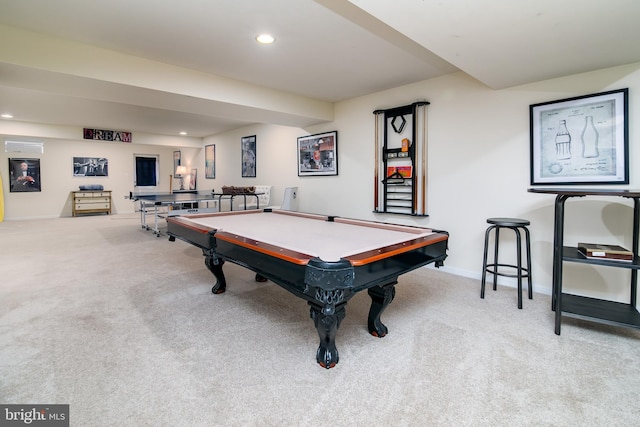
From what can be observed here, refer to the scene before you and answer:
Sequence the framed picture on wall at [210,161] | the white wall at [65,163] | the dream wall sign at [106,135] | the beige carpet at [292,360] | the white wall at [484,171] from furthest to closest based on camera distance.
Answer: the framed picture on wall at [210,161]
the dream wall sign at [106,135]
the white wall at [65,163]
the white wall at [484,171]
the beige carpet at [292,360]

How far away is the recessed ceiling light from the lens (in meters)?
2.60

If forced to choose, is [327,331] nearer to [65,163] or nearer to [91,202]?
[91,202]

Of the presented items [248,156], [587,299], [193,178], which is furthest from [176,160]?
[587,299]

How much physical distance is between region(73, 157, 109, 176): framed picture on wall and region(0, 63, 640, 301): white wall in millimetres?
6937

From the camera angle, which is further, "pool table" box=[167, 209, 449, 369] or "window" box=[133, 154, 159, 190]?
"window" box=[133, 154, 159, 190]

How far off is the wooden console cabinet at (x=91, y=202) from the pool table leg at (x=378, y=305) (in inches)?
378

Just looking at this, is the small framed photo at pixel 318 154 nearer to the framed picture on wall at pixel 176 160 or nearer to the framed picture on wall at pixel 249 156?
the framed picture on wall at pixel 249 156

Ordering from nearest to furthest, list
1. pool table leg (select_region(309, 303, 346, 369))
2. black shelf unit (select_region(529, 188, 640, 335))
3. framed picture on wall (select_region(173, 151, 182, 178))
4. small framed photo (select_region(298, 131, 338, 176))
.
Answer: pool table leg (select_region(309, 303, 346, 369)) → black shelf unit (select_region(529, 188, 640, 335)) → small framed photo (select_region(298, 131, 338, 176)) → framed picture on wall (select_region(173, 151, 182, 178))

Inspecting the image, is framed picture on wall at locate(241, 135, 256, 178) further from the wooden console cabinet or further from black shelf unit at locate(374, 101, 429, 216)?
the wooden console cabinet

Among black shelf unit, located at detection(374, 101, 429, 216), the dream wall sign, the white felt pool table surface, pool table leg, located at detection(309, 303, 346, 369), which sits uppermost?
the dream wall sign

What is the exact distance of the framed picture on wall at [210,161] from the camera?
8570 millimetres

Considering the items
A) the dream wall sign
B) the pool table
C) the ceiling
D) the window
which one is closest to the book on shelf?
the pool table

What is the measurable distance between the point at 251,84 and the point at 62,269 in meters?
3.17

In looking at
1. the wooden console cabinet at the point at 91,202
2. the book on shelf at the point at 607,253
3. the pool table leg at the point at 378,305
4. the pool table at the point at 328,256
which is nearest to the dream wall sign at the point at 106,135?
the wooden console cabinet at the point at 91,202
